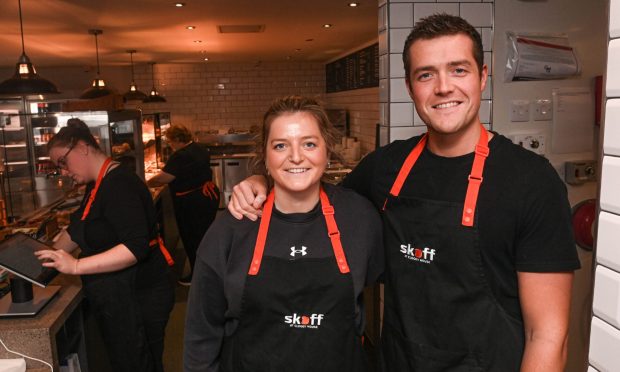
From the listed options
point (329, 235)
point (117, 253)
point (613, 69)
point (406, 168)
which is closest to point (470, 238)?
point (406, 168)

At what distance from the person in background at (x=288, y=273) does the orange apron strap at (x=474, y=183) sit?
33cm

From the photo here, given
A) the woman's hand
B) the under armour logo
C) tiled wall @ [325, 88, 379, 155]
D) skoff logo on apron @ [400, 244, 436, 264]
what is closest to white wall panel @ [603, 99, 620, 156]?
skoff logo on apron @ [400, 244, 436, 264]

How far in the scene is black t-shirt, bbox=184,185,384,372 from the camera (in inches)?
59.4

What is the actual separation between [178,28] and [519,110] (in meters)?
4.22

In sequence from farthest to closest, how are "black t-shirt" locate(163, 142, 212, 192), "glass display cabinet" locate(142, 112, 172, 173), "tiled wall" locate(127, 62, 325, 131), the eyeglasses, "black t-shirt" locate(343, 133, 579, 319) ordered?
"tiled wall" locate(127, 62, 325, 131), "glass display cabinet" locate(142, 112, 172, 173), "black t-shirt" locate(163, 142, 212, 192), the eyeglasses, "black t-shirt" locate(343, 133, 579, 319)

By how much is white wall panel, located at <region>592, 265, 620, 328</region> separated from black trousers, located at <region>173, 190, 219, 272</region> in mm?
4401

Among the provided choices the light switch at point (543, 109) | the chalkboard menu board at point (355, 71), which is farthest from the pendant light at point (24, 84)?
the chalkboard menu board at point (355, 71)

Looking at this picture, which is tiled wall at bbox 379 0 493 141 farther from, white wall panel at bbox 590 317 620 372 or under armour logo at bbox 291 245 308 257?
white wall panel at bbox 590 317 620 372

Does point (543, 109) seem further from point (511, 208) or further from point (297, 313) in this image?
point (297, 313)

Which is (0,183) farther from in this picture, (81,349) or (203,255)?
(203,255)

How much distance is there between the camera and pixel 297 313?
150cm

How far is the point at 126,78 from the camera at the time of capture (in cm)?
1026

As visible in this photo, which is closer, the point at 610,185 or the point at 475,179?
the point at 610,185

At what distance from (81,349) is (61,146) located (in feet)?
3.26
